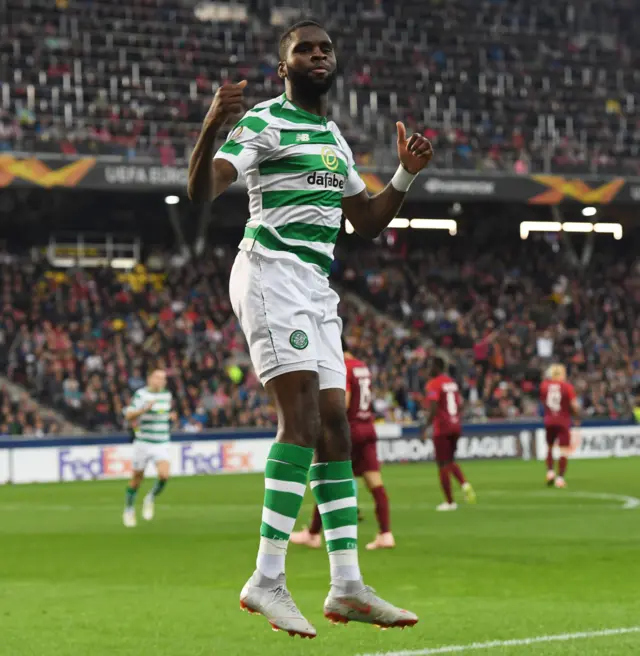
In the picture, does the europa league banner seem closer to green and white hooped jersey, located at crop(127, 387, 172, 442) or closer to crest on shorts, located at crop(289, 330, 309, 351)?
green and white hooped jersey, located at crop(127, 387, 172, 442)

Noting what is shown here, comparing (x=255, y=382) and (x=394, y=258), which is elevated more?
(x=394, y=258)

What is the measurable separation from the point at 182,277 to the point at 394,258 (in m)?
6.80

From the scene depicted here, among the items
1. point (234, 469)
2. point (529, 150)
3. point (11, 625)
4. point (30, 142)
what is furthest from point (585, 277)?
point (11, 625)

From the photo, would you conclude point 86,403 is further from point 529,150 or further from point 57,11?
point 529,150

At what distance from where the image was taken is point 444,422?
1958 centimetres

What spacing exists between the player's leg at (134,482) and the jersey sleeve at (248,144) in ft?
42.2

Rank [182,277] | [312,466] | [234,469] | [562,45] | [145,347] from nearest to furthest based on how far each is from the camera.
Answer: [312,466] < [234,469] < [145,347] < [182,277] < [562,45]

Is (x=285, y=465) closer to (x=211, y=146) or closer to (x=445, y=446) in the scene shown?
(x=211, y=146)

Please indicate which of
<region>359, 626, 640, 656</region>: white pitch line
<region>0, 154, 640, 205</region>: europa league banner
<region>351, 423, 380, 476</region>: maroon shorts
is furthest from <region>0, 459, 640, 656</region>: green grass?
<region>0, 154, 640, 205</region>: europa league banner

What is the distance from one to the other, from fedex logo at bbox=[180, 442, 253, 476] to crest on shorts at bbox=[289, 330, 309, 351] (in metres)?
24.4

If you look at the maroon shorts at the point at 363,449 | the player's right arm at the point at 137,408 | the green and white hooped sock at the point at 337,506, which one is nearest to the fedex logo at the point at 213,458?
the player's right arm at the point at 137,408

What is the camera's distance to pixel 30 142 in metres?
31.6

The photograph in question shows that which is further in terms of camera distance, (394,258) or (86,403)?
(394,258)

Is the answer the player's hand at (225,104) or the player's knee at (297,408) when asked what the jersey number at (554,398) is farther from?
the player's hand at (225,104)
